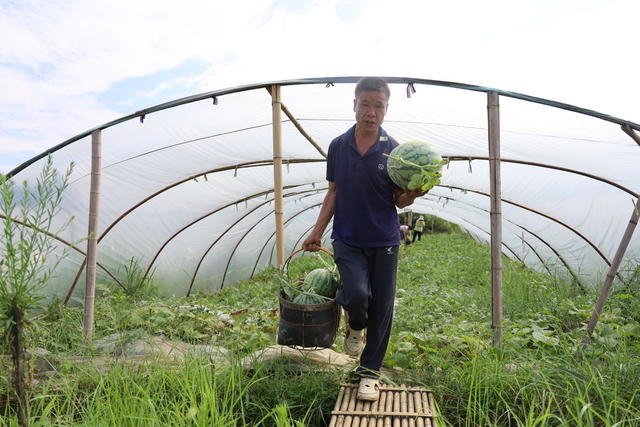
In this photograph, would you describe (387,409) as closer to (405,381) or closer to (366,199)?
(405,381)

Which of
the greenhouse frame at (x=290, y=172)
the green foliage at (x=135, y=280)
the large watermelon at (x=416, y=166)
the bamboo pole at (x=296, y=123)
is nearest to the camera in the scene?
the large watermelon at (x=416, y=166)

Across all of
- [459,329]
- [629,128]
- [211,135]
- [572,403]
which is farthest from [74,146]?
[629,128]

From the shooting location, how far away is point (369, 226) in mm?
2873

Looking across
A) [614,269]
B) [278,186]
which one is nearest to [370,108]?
[278,186]

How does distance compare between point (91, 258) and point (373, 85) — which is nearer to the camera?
point (373, 85)

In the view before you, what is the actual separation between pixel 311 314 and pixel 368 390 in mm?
617

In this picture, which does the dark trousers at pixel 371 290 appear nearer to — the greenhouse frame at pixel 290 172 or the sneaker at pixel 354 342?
the sneaker at pixel 354 342

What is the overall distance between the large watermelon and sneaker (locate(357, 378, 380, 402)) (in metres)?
1.22

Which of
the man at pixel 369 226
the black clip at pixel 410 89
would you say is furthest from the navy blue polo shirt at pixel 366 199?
the black clip at pixel 410 89

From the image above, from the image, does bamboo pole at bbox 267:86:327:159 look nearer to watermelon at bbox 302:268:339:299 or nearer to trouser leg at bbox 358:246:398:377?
watermelon at bbox 302:268:339:299

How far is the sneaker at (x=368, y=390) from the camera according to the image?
8.79 feet

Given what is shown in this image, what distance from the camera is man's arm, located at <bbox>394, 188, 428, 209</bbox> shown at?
2738mm

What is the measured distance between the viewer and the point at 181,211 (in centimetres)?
751

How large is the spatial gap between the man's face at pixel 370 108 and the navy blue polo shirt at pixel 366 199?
5.1 inches
